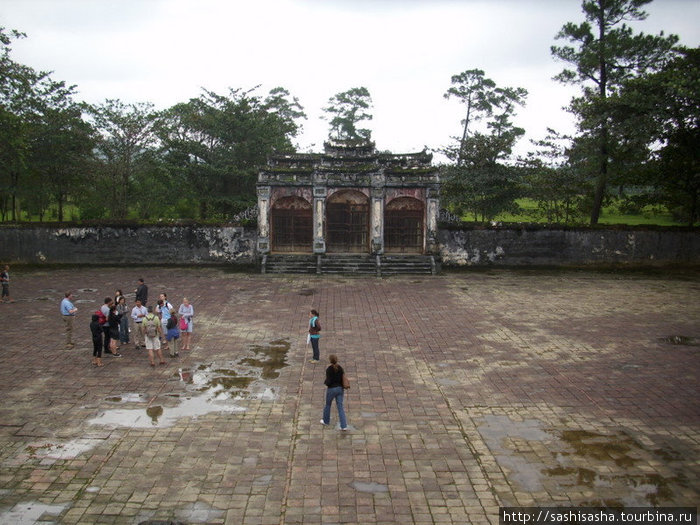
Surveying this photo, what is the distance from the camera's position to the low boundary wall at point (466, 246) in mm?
24781

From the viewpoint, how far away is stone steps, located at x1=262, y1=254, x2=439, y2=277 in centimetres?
2344

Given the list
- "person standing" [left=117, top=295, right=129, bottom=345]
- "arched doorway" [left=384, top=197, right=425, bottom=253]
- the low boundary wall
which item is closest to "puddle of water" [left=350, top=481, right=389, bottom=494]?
"person standing" [left=117, top=295, right=129, bottom=345]

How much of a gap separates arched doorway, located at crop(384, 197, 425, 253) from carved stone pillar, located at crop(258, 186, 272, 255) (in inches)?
225

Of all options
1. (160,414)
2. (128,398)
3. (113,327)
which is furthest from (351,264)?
(160,414)

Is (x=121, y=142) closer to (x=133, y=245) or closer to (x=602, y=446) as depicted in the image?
(x=133, y=245)

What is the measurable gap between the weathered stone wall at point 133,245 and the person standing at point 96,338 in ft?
44.8

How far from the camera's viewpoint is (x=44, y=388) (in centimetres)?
1009

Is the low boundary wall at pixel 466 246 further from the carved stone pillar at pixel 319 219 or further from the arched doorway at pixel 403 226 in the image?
the carved stone pillar at pixel 319 219

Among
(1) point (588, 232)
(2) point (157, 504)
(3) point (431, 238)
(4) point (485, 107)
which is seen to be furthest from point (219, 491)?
(4) point (485, 107)

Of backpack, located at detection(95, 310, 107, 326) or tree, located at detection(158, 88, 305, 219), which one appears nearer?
backpack, located at detection(95, 310, 107, 326)

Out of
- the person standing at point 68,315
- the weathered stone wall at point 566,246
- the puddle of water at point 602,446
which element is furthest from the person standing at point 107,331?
the weathered stone wall at point 566,246

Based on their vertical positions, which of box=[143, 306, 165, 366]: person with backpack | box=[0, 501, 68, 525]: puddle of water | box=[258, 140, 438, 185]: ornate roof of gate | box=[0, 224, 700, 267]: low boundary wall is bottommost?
box=[0, 501, 68, 525]: puddle of water

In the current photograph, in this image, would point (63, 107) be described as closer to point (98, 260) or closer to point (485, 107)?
point (98, 260)

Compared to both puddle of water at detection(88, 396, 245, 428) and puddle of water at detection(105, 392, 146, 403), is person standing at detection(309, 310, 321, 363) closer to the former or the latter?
puddle of water at detection(88, 396, 245, 428)
